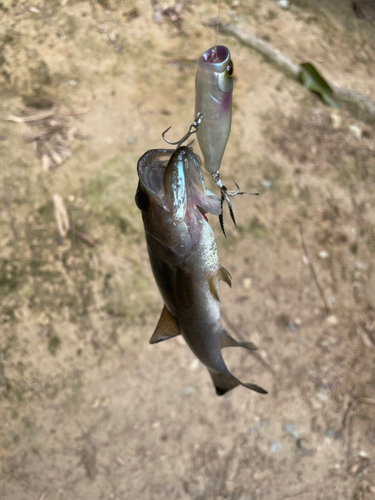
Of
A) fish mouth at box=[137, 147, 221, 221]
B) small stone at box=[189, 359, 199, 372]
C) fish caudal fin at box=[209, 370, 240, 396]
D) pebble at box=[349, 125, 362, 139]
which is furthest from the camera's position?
pebble at box=[349, 125, 362, 139]

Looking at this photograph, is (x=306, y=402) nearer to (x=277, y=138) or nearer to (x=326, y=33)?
(x=277, y=138)

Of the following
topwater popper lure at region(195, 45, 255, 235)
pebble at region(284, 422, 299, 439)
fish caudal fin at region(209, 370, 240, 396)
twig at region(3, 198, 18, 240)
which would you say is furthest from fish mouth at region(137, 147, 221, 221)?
pebble at region(284, 422, 299, 439)

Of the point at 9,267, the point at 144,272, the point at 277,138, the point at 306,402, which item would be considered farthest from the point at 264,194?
the point at 9,267

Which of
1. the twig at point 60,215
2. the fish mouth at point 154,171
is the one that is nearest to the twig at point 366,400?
the fish mouth at point 154,171

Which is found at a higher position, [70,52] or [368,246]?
[70,52]

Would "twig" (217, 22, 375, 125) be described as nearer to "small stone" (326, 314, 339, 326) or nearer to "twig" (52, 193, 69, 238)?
"small stone" (326, 314, 339, 326)

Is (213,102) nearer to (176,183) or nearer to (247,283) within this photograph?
(176,183)

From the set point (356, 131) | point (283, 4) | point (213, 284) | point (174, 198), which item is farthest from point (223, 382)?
point (283, 4)
